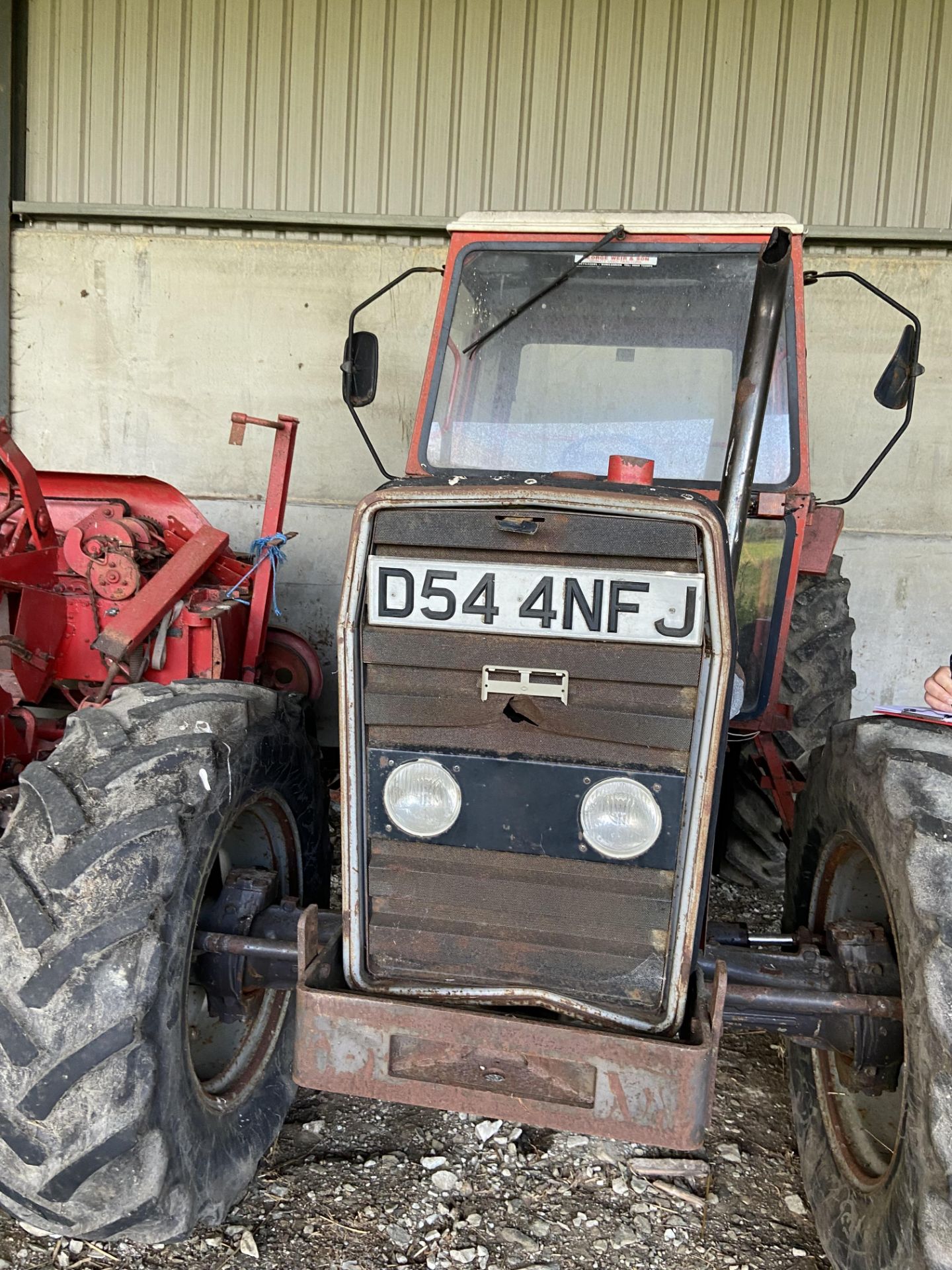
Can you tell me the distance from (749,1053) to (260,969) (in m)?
1.61

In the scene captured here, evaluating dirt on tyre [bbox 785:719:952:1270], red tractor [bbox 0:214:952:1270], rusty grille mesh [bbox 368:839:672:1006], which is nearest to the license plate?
red tractor [bbox 0:214:952:1270]

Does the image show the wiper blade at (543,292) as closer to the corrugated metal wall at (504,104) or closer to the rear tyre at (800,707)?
the rear tyre at (800,707)

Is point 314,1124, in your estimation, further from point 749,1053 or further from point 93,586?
point 93,586

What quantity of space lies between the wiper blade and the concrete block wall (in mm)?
2880

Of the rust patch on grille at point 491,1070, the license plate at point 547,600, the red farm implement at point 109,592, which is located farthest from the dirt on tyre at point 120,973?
the red farm implement at point 109,592

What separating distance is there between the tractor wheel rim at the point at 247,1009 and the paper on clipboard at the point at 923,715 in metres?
1.46

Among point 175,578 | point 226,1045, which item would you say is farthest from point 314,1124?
point 175,578

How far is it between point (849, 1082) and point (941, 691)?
36.8 inches

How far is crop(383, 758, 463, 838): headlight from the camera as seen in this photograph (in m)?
1.74

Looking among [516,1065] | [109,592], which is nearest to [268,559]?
[109,592]

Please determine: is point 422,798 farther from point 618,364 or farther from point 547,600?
point 618,364

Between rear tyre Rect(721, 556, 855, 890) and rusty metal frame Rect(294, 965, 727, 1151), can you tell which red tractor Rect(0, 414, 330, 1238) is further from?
rear tyre Rect(721, 556, 855, 890)

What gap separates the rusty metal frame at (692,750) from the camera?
1.59 m

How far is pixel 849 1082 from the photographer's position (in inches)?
83.9
